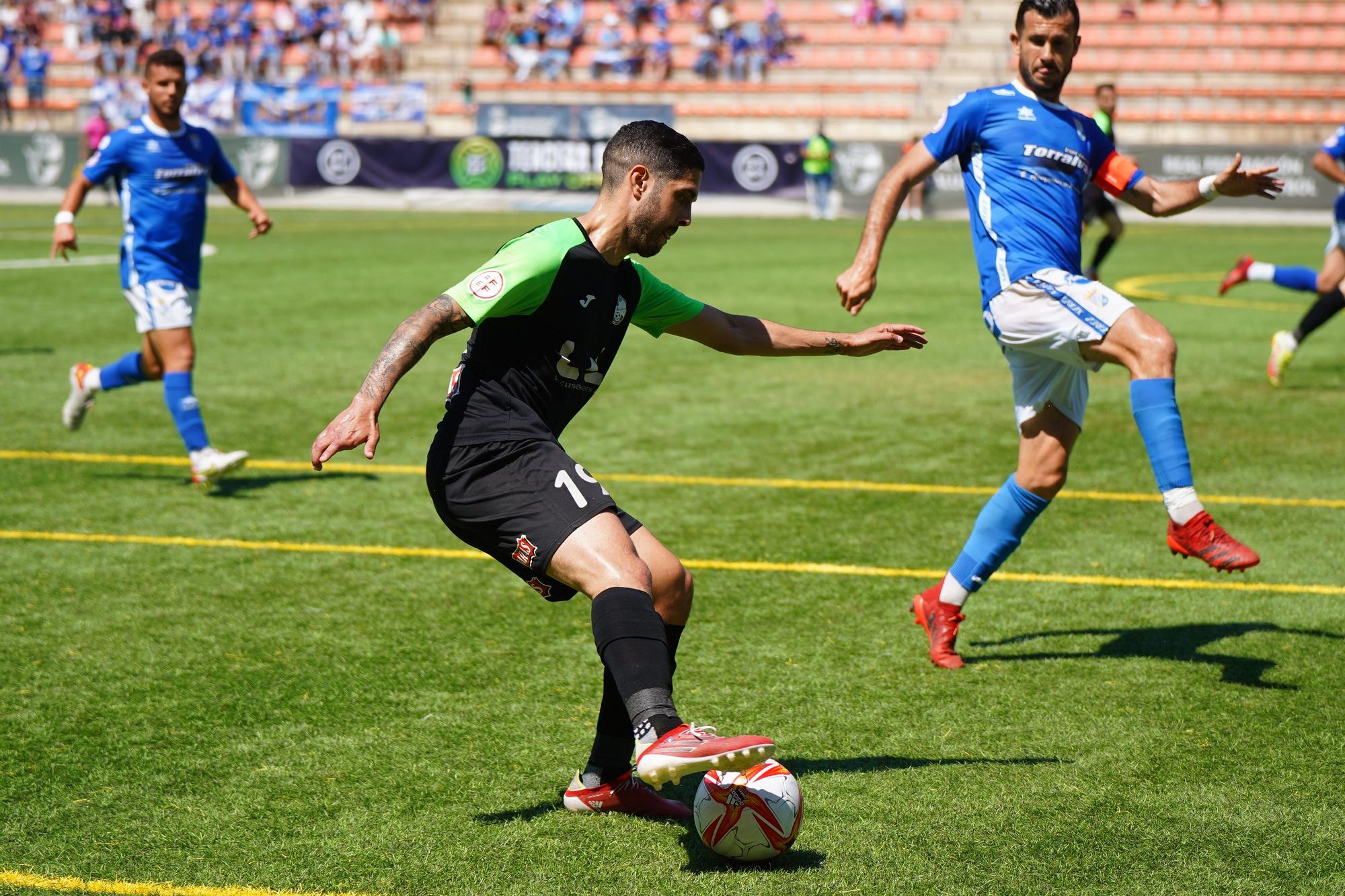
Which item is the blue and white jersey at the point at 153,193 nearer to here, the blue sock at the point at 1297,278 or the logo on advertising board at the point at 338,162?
the blue sock at the point at 1297,278

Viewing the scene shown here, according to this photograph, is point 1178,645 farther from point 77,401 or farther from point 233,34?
point 233,34

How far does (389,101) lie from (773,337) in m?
37.6

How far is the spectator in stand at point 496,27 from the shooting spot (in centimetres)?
4234

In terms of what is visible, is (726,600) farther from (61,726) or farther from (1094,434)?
(1094,434)

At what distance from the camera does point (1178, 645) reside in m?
5.61

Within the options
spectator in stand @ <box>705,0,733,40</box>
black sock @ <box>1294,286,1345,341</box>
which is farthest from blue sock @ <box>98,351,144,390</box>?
spectator in stand @ <box>705,0,733,40</box>

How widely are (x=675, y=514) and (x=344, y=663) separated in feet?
9.06

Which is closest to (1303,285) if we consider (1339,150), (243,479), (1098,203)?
(1339,150)

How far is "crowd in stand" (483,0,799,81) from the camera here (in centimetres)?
4009

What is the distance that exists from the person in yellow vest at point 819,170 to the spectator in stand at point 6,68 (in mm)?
23442

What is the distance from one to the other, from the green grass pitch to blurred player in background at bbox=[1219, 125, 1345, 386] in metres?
0.54

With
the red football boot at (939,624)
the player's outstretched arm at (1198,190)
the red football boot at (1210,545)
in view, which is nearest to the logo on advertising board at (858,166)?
the player's outstretched arm at (1198,190)

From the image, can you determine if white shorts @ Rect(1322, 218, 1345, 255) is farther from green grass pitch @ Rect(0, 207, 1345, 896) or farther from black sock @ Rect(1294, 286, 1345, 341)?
green grass pitch @ Rect(0, 207, 1345, 896)

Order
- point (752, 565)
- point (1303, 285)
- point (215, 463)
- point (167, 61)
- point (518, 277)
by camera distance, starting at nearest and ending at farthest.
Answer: point (518, 277), point (752, 565), point (215, 463), point (167, 61), point (1303, 285)
